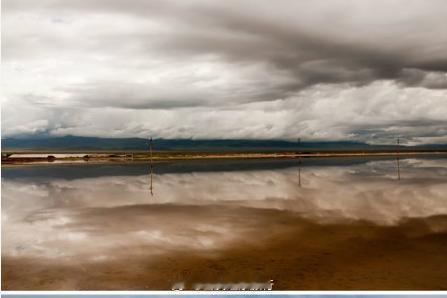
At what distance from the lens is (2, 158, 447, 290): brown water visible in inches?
376

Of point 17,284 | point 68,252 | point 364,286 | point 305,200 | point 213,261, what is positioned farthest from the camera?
point 305,200

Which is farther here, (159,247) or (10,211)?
(10,211)

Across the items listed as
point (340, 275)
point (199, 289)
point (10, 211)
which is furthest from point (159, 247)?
point (10, 211)

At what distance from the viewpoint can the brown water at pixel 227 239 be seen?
9539 millimetres

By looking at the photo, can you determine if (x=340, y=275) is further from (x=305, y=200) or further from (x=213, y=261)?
(x=305, y=200)

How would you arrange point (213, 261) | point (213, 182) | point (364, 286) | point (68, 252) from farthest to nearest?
point (213, 182), point (68, 252), point (213, 261), point (364, 286)

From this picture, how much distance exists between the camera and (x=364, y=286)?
8.96 meters

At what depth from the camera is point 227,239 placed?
1205cm

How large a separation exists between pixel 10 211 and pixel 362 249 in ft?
40.1

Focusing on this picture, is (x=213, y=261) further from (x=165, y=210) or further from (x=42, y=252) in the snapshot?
(x=165, y=210)

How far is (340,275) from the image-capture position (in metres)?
9.34

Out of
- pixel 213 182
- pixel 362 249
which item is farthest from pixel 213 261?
pixel 213 182

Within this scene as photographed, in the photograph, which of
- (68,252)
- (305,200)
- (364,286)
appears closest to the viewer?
(364,286)

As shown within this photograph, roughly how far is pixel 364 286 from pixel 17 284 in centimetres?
689
